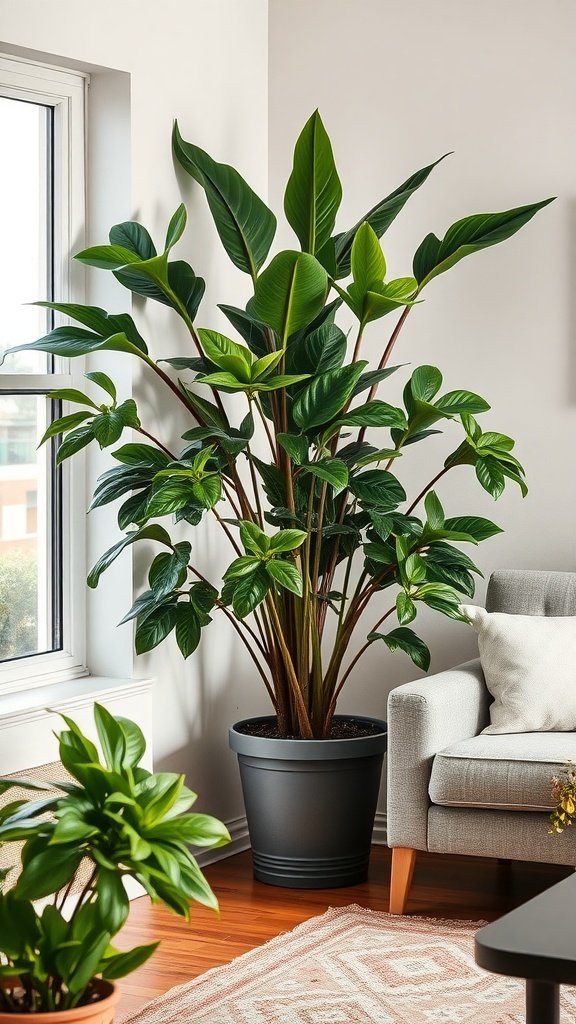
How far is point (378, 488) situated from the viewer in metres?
3.69

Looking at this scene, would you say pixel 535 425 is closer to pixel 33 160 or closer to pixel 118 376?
pixel 118 376

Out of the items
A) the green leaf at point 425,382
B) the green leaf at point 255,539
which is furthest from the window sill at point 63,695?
the green leaf at point 425,382

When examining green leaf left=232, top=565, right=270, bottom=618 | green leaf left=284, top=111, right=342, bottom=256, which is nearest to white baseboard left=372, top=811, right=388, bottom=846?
green leaf left=232, top=565, right=270, bottom=618

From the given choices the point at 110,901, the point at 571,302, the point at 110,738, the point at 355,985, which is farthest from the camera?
the point at 571,302

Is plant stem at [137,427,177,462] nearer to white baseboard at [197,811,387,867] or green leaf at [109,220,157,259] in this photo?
green leaf at [109,220,157,259]

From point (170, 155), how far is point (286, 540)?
1265 millimetres

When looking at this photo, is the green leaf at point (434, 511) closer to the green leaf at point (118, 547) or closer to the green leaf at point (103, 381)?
the green leaf at point (118, 547)

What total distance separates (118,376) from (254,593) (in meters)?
0.81

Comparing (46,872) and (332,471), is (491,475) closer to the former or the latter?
(332,471)

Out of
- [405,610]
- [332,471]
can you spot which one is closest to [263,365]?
[332,471]

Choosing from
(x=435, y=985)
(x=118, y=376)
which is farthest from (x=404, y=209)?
(x=435, y=985)

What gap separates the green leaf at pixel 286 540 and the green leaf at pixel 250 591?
67 mm

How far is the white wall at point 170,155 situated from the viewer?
3691mm

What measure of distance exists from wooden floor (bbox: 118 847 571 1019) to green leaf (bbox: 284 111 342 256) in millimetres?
1825
